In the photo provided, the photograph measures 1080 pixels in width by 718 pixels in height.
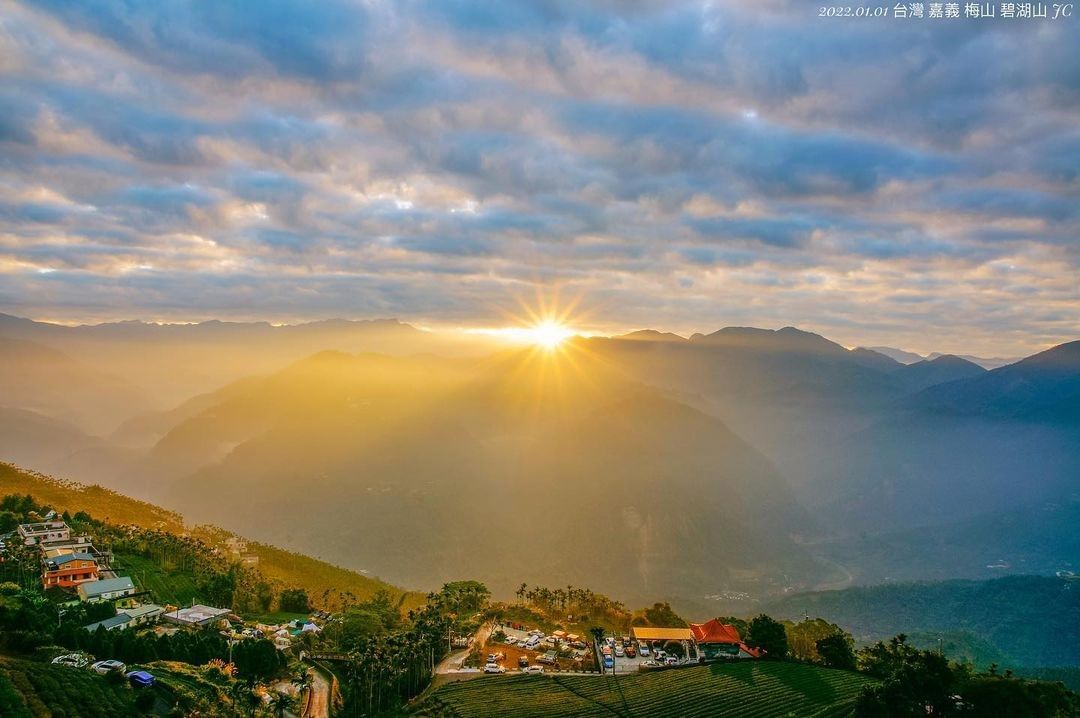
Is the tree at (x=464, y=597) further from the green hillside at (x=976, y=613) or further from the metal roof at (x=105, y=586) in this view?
the green hillside at (x=976, y=613)

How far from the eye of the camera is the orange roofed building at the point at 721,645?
237ft

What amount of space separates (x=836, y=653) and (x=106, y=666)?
73251 millimetres

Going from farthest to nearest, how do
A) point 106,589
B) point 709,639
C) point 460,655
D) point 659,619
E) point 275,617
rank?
point 659,619 → point 275,617 → point 709,639 → point 460,655 → point 106,589

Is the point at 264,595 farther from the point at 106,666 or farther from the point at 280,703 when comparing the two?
the point at 106,666

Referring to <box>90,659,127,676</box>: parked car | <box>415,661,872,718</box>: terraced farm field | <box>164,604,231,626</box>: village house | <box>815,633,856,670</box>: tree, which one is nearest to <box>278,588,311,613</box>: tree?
<box>164,604,231,626</box>: village house

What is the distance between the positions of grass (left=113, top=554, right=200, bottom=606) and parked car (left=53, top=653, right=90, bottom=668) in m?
28.1

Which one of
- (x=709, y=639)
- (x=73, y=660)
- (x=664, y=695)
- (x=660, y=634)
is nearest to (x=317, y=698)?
(x=73, y=660)

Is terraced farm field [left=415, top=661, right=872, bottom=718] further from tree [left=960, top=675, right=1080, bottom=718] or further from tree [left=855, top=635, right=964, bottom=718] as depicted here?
tree [left=960, top=675, right=1080, bottom=718]

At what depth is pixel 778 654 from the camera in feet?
242

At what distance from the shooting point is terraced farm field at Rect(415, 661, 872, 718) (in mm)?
55062

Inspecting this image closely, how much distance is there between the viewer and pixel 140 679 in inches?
1731

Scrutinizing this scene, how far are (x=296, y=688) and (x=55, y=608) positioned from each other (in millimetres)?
23743

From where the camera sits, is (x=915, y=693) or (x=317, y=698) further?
(x=317, y=698)

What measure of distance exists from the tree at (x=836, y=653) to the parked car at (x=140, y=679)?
68.8m
